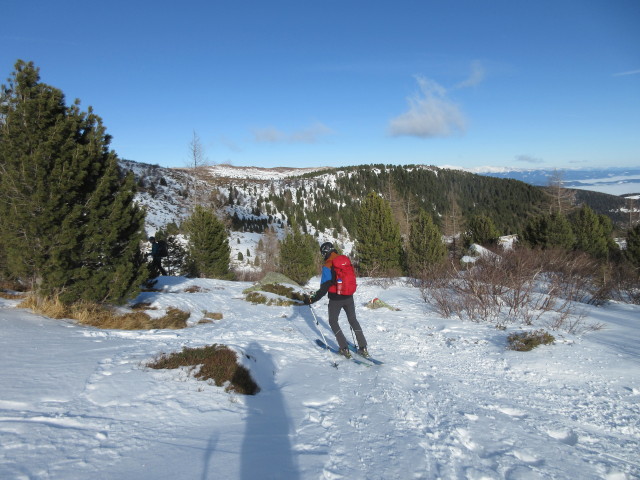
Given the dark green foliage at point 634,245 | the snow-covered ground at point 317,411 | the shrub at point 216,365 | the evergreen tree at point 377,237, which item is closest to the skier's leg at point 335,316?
the snow-covered ground at point 317,411

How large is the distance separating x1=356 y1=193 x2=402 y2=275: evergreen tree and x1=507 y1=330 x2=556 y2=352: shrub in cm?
1974

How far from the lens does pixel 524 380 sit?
541 centimetres

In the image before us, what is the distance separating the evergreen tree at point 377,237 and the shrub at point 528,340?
1974cm

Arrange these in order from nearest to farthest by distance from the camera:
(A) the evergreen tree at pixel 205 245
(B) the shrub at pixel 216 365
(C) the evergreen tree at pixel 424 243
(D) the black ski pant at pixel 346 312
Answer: (B) the shrub at pixel 216 365 < (D) the black ski pant at pixel 346 312 < (A) the evergreen tree at pixel 205 245 < (C) the evergreen tree at pixel 424 243

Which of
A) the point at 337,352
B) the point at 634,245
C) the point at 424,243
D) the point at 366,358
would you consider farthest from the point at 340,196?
the point at 366,358

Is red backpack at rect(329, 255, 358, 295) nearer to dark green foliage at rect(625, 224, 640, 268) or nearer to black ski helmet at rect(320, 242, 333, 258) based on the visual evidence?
black ski helmet at rect(320, 242, 333, 258)

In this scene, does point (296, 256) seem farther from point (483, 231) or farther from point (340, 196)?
point (340, 196)

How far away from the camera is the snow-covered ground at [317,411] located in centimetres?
290

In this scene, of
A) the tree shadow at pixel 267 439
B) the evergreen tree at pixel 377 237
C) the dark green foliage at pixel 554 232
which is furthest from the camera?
the dark green foliage at pixel 554 232

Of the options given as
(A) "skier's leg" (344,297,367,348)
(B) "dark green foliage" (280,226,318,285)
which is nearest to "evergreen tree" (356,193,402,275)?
Result: (B) "dark green foliage" (280,226,318,285)

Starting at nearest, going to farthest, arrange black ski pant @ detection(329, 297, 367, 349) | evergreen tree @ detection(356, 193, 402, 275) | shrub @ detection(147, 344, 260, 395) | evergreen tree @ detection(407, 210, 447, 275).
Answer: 1. shrub @ detection(147, 344, 260, 395)
2. black ski pant @ detection(329, 297, 367, 349)
3. evergreen tree @ detection(407, 210, 447, 275)
4. evergreen tree @ detection(356, 193, 402, 275)

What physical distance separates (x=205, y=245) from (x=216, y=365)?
2063 centimetres

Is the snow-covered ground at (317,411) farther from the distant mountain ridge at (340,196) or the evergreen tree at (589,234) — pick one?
the distant mountain ridge at (340,196)

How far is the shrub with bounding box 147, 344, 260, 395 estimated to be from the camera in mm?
4742
